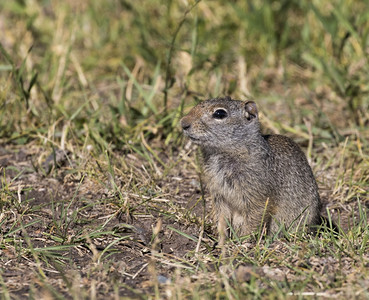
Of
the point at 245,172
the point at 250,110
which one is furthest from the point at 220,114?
the point at 245,172

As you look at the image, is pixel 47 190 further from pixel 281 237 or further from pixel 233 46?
pixel 233 46

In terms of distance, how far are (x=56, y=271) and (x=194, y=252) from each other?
32.3 inches

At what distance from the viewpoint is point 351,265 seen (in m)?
3.44

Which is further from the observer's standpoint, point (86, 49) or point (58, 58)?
point (86, 49)

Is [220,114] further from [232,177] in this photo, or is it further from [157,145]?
[157,145]

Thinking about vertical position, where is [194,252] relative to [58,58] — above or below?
below

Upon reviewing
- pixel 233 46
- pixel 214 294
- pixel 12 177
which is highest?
pixel 233 46

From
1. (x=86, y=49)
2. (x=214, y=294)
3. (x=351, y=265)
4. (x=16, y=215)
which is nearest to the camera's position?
(x=214, y=294)

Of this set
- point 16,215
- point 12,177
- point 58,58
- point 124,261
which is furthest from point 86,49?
point 124,261

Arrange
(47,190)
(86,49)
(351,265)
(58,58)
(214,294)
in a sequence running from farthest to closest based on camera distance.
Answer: (86,49) < (58,58) < (47,190) < (351,265) < (214,294)

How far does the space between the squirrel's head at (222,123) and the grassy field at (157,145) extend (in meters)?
0.44

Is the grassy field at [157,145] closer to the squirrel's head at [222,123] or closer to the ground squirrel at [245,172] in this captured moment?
the ground squirrel at [245,172]

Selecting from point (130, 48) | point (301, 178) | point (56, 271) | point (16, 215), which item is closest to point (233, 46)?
point (130, 48)

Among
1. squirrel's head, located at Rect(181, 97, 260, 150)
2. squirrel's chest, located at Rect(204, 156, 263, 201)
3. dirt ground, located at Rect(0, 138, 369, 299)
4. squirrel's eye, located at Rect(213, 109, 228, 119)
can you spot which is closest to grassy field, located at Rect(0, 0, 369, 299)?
dirt ground, located at Rect(0, 138, 369, 299)
